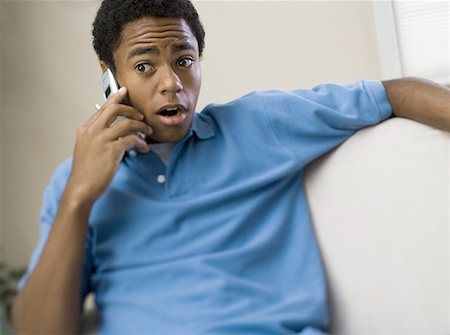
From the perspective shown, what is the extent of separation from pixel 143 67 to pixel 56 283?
454mm

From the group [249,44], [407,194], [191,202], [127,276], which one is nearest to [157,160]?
[191,202]

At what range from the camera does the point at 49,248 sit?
1.09 metres

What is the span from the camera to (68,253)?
108cm

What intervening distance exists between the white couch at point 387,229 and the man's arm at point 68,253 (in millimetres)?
110

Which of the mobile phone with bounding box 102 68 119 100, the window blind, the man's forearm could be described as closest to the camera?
the man's forearm

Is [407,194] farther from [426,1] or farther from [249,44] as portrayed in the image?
[426,1]

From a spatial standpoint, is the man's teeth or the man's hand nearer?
the man's hand

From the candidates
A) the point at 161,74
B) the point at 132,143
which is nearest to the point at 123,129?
the point at 132,143

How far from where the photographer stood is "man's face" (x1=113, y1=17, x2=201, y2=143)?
3.97ft

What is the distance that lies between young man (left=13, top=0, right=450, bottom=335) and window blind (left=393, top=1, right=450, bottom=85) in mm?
1251

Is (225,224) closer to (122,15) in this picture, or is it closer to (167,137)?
(167,137)

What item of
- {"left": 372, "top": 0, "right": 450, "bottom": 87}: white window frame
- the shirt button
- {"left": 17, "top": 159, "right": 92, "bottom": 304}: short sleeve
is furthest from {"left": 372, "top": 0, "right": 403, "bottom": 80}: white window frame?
{"left": 17, "top": 159, "right": 92, "bottom": 304}: short sleeve

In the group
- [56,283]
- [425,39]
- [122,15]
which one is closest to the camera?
[56,283]

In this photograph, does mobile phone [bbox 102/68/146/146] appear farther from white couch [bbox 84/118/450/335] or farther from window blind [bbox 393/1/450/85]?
window blind [bbox 393/1/450/85]
